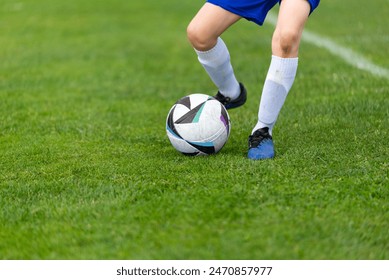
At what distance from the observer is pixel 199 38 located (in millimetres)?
4977

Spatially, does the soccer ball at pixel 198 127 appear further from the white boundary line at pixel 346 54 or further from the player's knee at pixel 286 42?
the white boundary line at pixel 346 54

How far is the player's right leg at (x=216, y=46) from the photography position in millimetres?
4891

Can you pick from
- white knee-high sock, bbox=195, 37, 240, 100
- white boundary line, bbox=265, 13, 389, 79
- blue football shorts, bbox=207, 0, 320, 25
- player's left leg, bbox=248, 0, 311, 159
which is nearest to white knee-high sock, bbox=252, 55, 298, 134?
player's left leg, bbox=248, 0, 311, 159

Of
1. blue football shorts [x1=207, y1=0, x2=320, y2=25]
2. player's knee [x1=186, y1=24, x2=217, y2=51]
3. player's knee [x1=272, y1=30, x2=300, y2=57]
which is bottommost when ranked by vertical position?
player's knee [x1=186, y1=24, x2=217, y2=51]

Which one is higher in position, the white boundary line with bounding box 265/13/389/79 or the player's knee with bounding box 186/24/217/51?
the player's knee with bounding box 186/24/217/51

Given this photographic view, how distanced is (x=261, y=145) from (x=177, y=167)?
584mm

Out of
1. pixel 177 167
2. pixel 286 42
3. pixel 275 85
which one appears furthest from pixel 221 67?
pixel 177 167

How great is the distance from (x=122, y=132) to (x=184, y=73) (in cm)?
284

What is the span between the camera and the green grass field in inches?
130

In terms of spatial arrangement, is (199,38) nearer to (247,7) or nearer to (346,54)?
(247,7)

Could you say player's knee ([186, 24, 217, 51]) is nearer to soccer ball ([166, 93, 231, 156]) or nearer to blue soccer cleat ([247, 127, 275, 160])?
soccer ball ([166, 93, 231, 156])

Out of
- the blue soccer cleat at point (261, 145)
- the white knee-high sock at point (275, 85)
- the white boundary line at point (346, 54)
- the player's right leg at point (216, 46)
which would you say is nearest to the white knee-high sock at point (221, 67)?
the player's right leg at point (216, 46)

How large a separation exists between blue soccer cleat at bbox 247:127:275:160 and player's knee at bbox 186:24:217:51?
751 millimetres
